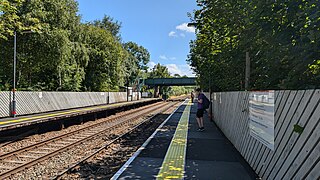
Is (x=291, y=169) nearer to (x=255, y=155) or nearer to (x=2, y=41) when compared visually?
(x=255, y=155)

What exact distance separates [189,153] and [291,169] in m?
3.88

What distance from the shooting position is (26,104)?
18.0 meters

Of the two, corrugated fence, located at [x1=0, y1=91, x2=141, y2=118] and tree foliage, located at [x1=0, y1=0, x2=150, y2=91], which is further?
tree foliage, located at [x1=0, y1=0, x2=150, y2=91]

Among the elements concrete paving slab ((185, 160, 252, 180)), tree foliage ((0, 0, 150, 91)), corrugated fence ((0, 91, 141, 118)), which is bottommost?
concrete paving slab ((185, 160, 252, 180))

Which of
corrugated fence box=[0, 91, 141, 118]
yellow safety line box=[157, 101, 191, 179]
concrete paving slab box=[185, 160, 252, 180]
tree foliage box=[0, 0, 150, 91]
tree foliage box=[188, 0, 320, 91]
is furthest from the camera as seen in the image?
tree foliage box=[0, 0, 150, 91]

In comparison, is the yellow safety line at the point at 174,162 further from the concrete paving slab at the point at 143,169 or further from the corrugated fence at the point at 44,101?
the corrugated fence at the point at 44,101

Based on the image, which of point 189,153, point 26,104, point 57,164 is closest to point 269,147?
point 189,153

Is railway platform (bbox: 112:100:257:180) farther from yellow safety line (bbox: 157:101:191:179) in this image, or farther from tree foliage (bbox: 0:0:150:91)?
tree foliage (bbox: 0:0:150:91)

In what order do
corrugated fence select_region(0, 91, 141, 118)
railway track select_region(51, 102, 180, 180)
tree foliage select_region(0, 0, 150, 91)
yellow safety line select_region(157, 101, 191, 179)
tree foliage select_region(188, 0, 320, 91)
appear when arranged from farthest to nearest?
1. tree foliage select_region(0, 0, 150, 91)
2. corrugated fence select_region(0, 91, 141, 118)
3. railway track select_region(51, 102, 180, 180)
4. yellow safety line select_region(157, 101, 191, 179)
5. tree foliage select_region(188, 0, 320, 91)

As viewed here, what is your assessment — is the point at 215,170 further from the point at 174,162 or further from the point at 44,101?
the point at 44,101

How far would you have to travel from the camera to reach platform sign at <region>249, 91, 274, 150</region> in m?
4.63

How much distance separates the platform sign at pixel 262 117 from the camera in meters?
4.63

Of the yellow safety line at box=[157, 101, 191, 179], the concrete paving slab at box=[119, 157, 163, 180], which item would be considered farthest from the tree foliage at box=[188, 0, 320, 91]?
the concrete paving slab at box=[119, 157, 163, 180]

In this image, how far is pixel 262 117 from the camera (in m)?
5.14
